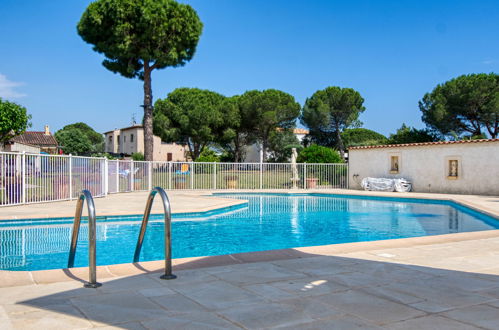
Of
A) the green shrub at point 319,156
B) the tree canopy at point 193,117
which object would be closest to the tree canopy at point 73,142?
the tree canopy at point 193,117

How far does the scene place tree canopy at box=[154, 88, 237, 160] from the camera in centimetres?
3431

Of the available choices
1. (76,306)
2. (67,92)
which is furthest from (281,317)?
(67,92)

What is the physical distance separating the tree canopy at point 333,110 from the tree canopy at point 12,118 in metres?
24.4

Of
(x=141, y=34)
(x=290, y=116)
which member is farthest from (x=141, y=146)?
(x=141, y=34)

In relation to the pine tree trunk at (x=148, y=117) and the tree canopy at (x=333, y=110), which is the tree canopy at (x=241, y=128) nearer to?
the tree canopy at (x=333, y=110)

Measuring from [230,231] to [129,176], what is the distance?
10072 mm

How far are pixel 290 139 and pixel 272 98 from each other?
219 inches

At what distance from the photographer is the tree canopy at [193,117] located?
113 ft

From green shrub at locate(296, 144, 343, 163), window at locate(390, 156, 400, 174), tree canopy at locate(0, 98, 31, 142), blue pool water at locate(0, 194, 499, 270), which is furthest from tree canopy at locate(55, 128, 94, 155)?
blue pool water at locate(0, 194, 499, 270)

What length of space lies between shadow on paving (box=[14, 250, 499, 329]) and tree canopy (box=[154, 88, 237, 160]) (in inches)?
1196

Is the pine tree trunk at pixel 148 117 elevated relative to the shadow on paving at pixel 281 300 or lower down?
elevated

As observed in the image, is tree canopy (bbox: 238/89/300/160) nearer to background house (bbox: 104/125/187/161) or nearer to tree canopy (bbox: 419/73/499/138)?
tree canopy (bbox: 419/73/499/138)

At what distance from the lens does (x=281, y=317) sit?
2961 millimetres

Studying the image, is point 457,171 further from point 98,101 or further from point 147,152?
point 98,101
